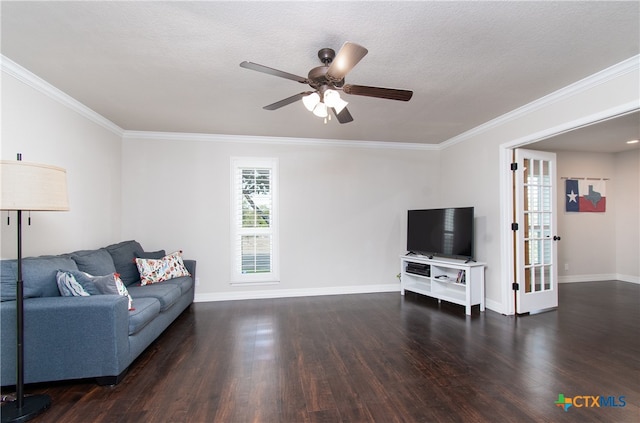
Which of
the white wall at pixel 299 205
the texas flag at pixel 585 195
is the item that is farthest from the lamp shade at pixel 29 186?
the texas flag at pixel 585 195

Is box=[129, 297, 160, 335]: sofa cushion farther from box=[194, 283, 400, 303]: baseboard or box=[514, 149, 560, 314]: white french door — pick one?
box=[514, 149, 560, 314]: white french door

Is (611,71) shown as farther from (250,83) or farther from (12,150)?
(12,150)

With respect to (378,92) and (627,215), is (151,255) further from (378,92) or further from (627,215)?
(627,215)

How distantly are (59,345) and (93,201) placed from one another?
6.62 ft

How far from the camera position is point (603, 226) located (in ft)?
19.1

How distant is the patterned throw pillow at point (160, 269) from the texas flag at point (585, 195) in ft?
21.6

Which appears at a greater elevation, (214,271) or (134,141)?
(134,141)

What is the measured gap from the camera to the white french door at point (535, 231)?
151 inches

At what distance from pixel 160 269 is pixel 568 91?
15.5 feet

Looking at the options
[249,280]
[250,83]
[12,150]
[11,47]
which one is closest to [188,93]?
[250,83]

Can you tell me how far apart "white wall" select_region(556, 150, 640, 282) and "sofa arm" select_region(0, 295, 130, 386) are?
22.4ft

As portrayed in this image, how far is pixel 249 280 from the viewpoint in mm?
4621

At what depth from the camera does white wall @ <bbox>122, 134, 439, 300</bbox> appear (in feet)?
14.5

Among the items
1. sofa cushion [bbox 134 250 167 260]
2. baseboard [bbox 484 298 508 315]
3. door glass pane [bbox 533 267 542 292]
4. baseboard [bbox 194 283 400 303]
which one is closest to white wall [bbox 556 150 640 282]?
door glass pane [bbox 533 267 542 292]
